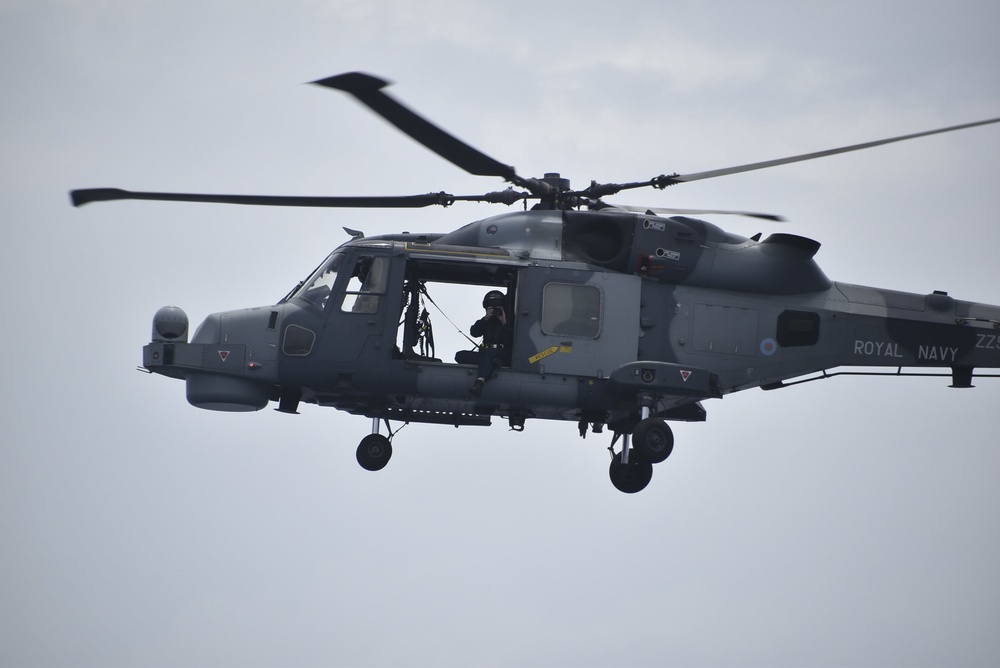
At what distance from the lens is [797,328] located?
59.1 feet

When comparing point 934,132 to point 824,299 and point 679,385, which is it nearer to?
point 824,299

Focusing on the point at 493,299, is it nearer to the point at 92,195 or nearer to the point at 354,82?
the point at 354,82

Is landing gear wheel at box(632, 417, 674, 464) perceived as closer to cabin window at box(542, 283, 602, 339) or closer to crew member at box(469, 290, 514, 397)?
cabin window at box(542, 283, 602, 339)

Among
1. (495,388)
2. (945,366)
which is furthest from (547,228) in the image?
(945,366)

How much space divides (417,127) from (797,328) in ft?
19.4

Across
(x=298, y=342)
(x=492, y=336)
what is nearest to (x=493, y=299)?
(x=492, y=336)

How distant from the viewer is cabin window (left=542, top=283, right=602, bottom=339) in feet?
57.2

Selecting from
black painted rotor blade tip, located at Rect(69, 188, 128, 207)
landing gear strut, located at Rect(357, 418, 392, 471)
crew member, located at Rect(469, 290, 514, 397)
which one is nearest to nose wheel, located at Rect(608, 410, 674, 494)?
crew member, located at Rect(469, 290, 514, 397)

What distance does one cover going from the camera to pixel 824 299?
18.2 m

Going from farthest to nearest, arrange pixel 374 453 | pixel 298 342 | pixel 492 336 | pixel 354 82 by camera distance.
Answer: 1. pixel 374 453
2. pixel 492 336
3. pixel 298 342
4. pixel 354 82

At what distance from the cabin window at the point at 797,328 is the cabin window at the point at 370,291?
5199mm

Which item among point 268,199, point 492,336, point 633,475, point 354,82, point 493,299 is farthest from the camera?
point 633,475

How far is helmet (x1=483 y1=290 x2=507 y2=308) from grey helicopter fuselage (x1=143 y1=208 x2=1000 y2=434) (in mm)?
101

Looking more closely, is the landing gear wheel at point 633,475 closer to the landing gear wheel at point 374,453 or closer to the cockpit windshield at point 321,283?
the landing gear wheel at point 374,453
